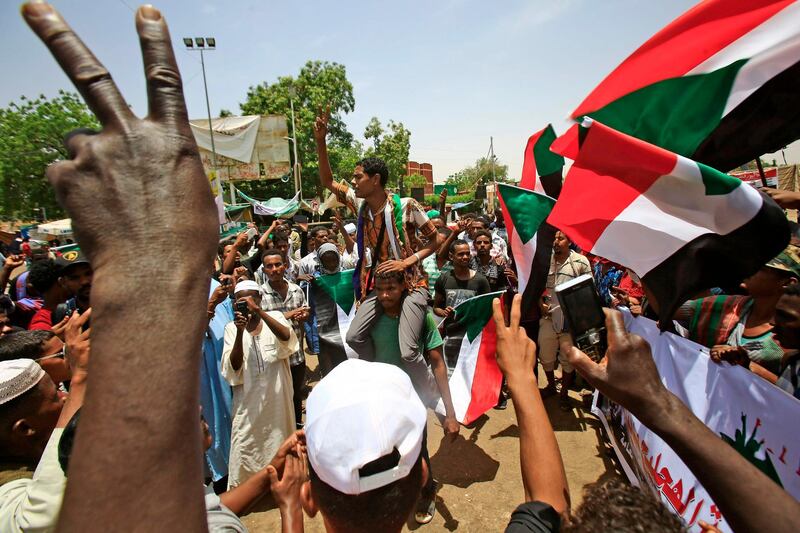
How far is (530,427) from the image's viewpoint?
144 centimetres

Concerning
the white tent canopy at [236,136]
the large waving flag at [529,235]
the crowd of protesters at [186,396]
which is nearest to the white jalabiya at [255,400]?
the crowd of protesters at [186,396]

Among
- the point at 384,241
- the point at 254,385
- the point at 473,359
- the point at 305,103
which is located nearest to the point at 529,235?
the point at 384,241

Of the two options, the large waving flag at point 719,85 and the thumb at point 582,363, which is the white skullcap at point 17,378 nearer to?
the thumb at point 582,363

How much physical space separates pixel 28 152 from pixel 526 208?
34.3 m

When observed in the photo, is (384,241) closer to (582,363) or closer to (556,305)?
(582,363)

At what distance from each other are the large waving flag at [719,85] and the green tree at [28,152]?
32.8 meters

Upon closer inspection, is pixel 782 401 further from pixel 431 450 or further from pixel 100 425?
pixel 431 450

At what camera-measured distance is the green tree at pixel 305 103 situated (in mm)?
29312

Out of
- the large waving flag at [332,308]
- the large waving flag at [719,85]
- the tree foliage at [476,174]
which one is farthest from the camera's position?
the tree foliage at [476,174]

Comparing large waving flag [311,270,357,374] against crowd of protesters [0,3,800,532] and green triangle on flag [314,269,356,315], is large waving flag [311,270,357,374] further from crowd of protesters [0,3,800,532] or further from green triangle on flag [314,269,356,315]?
crowd of protesters [0,3,800,532]

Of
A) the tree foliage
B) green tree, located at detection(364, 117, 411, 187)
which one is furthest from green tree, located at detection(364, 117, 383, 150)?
the tree foliage

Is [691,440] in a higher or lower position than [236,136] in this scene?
lower

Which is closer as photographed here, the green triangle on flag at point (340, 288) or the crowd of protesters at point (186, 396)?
the crowd of protesters at point (186, 396)

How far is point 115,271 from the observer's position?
1.86 feet
